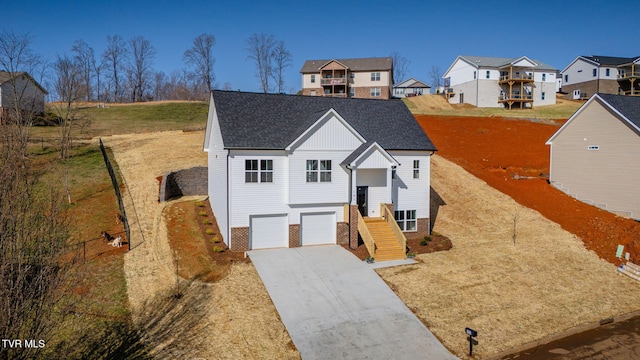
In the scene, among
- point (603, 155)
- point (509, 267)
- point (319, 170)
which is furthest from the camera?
point (603, 155)

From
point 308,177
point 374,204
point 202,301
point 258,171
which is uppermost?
point 258,171

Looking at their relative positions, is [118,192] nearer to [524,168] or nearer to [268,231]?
[268,231]

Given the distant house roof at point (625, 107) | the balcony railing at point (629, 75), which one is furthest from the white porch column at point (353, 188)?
the balcony railing at point (629, 75)

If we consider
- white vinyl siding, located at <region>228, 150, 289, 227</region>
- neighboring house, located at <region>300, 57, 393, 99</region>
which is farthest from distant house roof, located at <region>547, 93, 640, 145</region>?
neighboring house, located at <region>300, 57, 393, 99</region>

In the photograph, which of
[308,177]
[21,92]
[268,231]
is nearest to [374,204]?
[308,177]

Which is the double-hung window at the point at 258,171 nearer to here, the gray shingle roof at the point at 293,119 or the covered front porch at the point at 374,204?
the gray shingle roof at the point at 293,119

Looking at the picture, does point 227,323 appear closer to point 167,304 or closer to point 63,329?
point 167,304

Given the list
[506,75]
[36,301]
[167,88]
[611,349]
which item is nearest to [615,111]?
[611,349]

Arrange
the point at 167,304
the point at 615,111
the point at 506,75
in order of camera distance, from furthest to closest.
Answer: the point at 506,75
the point at 615,111
the point at 167,304
